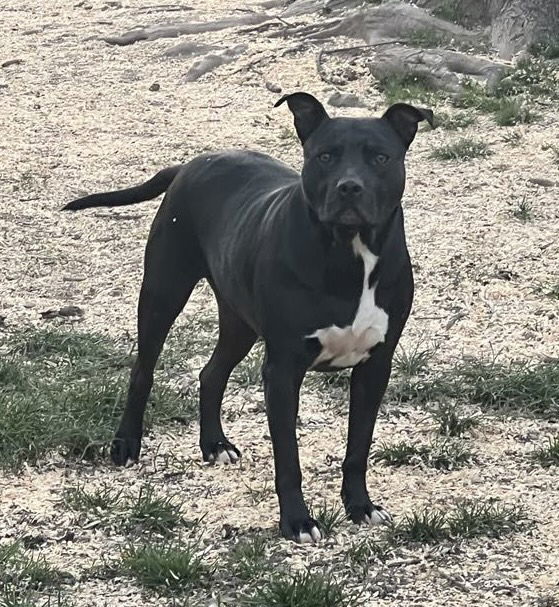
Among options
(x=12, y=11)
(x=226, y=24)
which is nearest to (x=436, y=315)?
(x=226, y=24)

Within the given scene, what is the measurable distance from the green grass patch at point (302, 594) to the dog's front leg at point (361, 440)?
709 mm

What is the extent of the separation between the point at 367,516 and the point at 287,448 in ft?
1.44

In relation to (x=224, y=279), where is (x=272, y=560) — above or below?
below

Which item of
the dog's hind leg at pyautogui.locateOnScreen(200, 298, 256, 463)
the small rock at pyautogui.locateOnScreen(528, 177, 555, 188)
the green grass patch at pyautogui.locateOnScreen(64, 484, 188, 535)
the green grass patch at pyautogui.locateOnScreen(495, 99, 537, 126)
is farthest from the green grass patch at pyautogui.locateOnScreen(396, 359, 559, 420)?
the green grass patch at pyautogui.locateOnScreen(495, 99, 537, 126)

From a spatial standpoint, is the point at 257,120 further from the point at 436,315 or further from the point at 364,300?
the point at 364,300

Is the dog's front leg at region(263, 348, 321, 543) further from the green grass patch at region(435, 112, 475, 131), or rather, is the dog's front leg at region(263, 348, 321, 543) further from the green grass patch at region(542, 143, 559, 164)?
the green grass patch at region(435, 112, 475, 131)

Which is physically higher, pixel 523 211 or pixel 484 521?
pixel 484 521

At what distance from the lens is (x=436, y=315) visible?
7.39 metres

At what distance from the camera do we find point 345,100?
457 inches

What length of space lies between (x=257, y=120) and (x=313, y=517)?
701 cm

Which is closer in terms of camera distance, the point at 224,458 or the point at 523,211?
the point at 224,458

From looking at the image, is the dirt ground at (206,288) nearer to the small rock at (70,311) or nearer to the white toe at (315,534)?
the white toe at (315,534)

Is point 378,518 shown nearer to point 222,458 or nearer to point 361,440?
point 361,440

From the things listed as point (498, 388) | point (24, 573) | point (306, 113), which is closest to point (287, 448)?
point (24, 573)
